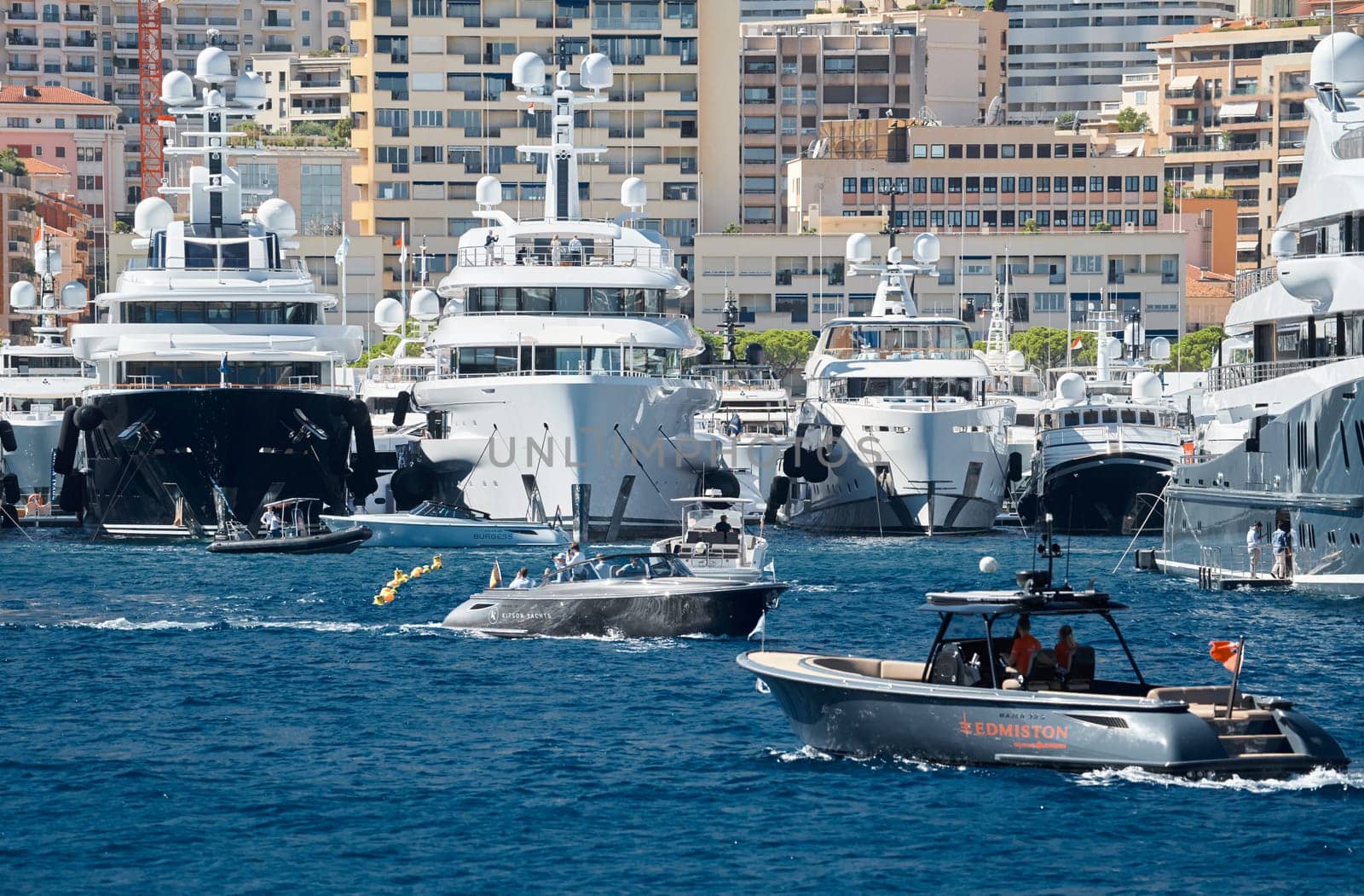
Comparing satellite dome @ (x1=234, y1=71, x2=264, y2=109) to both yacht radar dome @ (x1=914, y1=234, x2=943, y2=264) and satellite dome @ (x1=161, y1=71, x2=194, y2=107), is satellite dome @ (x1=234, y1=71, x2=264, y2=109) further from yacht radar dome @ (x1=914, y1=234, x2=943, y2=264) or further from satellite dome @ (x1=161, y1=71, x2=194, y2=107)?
yacht radar dome @ (x1=914, y1=234, x2=943, y2=264)

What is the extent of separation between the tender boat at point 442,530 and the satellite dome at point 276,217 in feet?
55.0

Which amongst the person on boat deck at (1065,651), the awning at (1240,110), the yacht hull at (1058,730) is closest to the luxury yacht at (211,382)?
the yacht hull at (1058,730)

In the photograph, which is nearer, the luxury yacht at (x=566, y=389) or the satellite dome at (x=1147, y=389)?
the luxury yacht at (x=566, y=389)

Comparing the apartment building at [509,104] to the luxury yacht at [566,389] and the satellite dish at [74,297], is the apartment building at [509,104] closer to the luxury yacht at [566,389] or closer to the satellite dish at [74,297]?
the satellite dish at [74,297]

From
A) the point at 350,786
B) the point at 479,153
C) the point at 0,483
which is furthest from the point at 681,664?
the point at 479,153

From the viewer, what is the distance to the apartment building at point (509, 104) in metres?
155

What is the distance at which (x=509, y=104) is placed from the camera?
156 m

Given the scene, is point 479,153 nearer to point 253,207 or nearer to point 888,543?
point 253,207

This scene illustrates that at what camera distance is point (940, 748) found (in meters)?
30.6

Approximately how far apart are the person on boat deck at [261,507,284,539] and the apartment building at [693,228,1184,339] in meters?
82.1

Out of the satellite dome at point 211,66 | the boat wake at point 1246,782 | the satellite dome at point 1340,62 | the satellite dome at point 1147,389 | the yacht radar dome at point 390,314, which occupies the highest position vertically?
the satellite dome at point 211,66

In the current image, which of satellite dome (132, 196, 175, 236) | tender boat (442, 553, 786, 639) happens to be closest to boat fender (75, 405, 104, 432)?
satellite dome (132, 196, 175, 236)

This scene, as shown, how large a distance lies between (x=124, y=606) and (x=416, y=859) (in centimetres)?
2741

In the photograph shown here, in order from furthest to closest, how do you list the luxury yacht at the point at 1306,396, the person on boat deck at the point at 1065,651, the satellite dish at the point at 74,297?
1. the satellite dish at the point at 74,297
2. the luxury yacht at the point at 1306,396
3. the person on boat deck at the point at 1065,651
